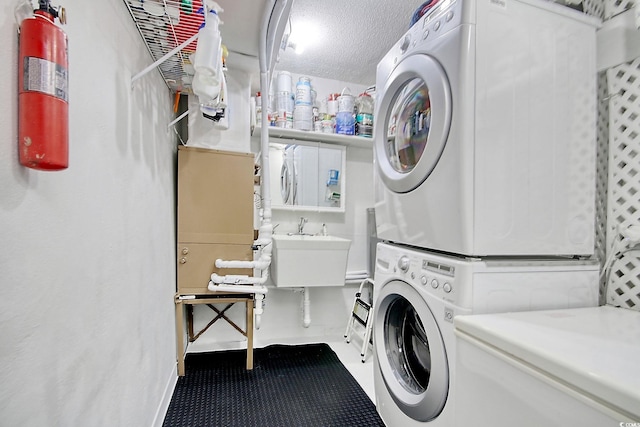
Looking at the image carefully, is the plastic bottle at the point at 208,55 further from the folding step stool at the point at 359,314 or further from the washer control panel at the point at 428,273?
the folding step stool at the point at 359,314

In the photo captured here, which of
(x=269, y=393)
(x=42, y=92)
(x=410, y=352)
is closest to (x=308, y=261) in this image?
(x=269, y=393)

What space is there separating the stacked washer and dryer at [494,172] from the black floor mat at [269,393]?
0.55 m

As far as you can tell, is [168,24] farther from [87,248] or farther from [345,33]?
[345,33]

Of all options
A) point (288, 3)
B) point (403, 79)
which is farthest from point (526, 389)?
point (288, 3)

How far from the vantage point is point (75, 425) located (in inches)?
26.6

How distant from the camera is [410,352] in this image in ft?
4.32

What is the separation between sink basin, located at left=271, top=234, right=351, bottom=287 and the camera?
2.15 meters

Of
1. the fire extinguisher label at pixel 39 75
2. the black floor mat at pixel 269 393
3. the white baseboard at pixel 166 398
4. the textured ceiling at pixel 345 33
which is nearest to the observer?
the fire extinguisher label at pixel 39 75

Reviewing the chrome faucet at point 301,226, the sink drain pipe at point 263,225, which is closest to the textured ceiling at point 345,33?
the sink drain pipe at point 263,225

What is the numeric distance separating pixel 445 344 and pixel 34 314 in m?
1.08

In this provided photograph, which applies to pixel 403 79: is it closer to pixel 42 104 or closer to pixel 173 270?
pixel 42 104

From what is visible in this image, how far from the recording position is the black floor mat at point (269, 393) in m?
1.51

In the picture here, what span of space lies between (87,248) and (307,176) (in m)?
1.96

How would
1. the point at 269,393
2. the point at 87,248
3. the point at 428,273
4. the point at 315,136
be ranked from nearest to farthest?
the point at 87,248, the point at 428,273, the point at 269,393, the point at 315,136
